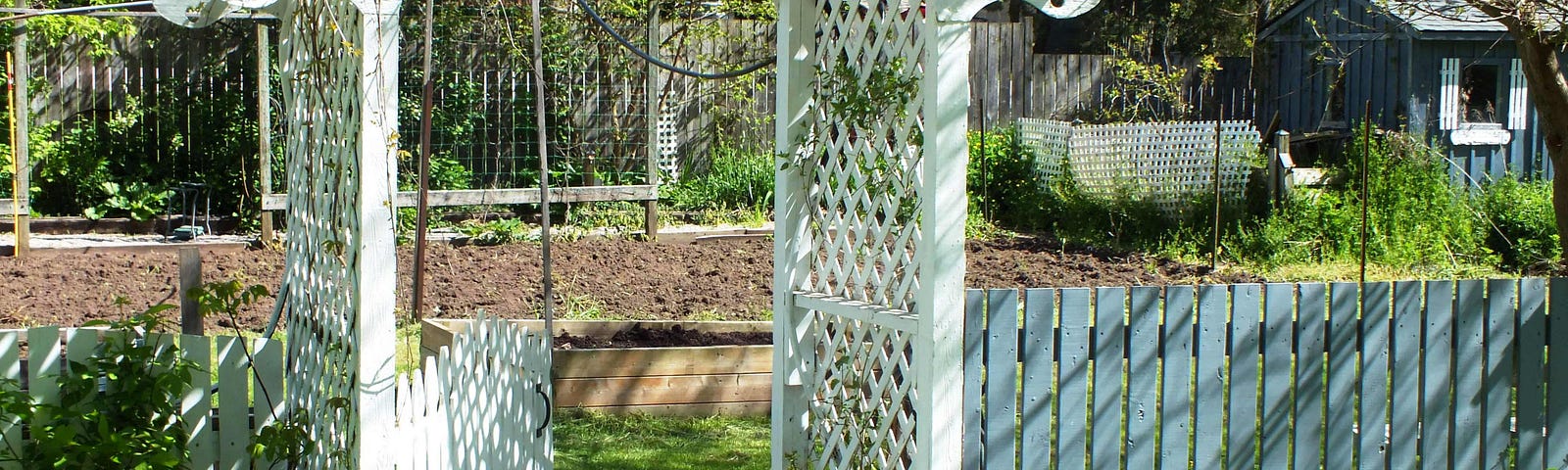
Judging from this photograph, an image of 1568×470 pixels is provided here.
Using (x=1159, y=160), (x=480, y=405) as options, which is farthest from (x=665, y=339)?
(x=1159, y=160)

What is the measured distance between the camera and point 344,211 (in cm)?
363

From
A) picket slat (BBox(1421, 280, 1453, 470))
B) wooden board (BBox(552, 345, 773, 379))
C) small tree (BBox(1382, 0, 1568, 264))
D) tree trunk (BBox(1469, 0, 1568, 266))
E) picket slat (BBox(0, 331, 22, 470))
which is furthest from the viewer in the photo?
wooden board (BBox(552, 345, 773, 379))

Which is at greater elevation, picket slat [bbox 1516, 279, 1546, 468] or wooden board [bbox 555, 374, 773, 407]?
picket slat [bbox 1516, 279, 1546, 468]

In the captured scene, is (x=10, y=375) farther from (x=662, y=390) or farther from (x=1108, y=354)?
(x=1108, y=354)

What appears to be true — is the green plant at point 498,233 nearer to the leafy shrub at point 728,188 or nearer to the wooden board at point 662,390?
the leafy shrub at point 728,188

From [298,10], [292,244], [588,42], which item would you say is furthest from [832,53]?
[588,42]

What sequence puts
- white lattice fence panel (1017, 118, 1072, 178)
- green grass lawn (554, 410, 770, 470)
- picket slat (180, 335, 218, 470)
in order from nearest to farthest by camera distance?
1. picket slat (180, 335, 218, 470)
2. green grass lawn (554, 410, 770, 470)
3. white lattice fence panel (1017, 118, 1072, 178)

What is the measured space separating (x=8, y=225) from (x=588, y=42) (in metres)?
4.79

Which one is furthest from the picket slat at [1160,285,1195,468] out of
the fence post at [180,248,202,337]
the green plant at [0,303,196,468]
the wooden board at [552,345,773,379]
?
the fence post at [180,248,202,337]

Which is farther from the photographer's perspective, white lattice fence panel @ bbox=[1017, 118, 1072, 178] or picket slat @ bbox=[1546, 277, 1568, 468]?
white lattice fence panel @ bbox=[1017, 118, 1072, 178]

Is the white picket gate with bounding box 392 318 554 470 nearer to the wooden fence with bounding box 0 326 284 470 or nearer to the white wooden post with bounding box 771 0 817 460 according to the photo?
the wooden fence with bounding box 0 326 284 470

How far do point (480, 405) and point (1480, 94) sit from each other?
40.4 ft

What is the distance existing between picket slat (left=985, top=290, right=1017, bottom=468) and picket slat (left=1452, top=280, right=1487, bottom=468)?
1.55 metres

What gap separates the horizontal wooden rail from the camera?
34.4 feet
